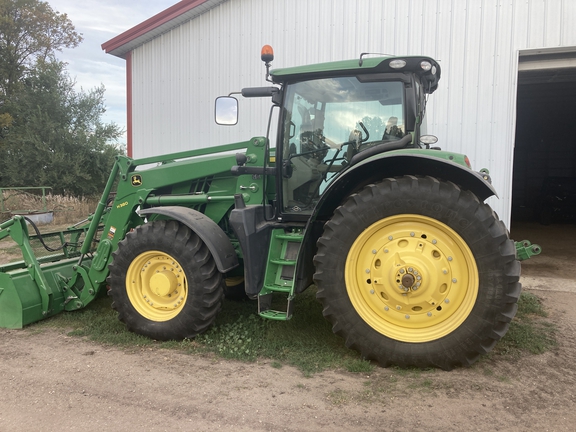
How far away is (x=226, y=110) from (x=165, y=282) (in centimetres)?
166

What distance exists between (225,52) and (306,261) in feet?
18.3

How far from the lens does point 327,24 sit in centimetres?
704

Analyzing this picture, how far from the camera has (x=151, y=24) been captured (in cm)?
814

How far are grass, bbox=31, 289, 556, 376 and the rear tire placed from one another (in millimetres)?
155

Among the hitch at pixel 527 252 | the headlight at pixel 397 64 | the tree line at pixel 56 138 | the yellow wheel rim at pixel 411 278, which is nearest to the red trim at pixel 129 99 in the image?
the headlight at pixel 397 64

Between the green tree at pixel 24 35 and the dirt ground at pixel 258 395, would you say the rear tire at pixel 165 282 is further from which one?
the green tree at pixel 24 35

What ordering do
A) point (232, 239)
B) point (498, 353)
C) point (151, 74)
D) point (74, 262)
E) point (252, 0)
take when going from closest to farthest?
point (498, 353), point (232, 239), point (74, 262), point (252, 0), point (151, 74)

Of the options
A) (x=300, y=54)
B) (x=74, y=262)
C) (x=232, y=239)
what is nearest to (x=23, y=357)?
(x=74, y=262)

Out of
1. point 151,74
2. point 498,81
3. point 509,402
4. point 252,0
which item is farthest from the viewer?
point 151,74

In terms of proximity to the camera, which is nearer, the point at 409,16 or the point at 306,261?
the point at 306,261

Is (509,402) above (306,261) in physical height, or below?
below

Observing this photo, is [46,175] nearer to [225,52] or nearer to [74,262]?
[225,52]

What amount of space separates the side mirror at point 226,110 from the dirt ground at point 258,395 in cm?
208

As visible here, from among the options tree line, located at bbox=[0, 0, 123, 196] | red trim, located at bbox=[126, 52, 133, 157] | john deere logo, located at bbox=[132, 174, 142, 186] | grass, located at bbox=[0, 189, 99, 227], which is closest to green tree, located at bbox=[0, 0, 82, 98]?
tree line, located at bbox=[0, 0, 123, 196]
